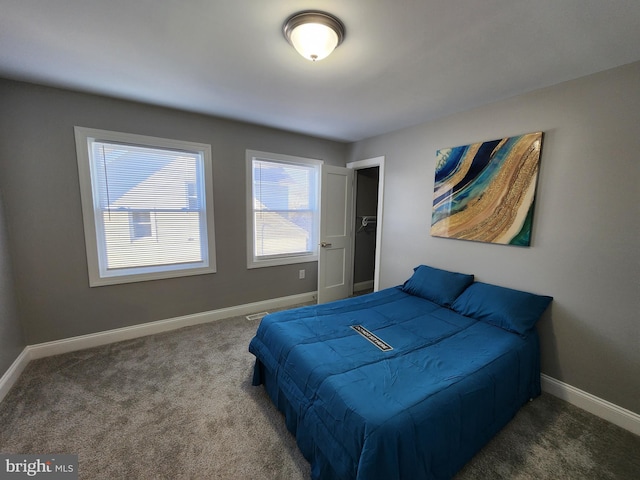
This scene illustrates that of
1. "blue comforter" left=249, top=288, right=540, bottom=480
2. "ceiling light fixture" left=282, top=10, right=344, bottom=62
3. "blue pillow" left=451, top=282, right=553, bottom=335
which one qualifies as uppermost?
"ceiling light fixture" left=282, top=10, right=344, bottom=62

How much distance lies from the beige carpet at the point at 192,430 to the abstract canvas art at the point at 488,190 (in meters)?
1.35

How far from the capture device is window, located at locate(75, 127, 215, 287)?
2424 millimetres

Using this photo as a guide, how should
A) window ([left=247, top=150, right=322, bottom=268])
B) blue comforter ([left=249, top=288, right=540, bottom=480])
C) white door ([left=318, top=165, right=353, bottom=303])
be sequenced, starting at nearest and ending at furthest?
blue comforter ([left=249, top=288, right=540, bottom=480])
window ([left=247, top=150, right=322, bottom=268])
white door ([left=318, top=165, right=353, bottom=303])

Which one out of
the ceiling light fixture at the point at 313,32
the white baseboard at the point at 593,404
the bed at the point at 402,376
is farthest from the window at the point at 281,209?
the white baseboard at the point at 593,404

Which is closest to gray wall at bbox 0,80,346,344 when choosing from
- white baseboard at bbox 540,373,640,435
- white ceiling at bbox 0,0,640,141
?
white ceiling at bbox 0,0,640,141

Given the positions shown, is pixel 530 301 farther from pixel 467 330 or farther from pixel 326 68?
pixel 326 68

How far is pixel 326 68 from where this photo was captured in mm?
1813

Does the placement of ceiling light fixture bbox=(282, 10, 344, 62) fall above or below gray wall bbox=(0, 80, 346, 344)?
above

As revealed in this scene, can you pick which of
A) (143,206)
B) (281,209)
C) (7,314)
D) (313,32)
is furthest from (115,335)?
(313,32)

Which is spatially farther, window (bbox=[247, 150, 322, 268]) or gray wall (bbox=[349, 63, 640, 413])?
window (bbox=[247, 150, 322, 268])

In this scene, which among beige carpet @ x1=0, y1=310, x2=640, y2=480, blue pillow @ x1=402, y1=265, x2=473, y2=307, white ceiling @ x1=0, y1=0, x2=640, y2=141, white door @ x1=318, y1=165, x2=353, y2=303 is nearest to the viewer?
white ceiling @ x1=0, y1=0, x2=640, y2=141

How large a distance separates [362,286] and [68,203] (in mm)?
3953

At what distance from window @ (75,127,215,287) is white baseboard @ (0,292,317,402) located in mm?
520
